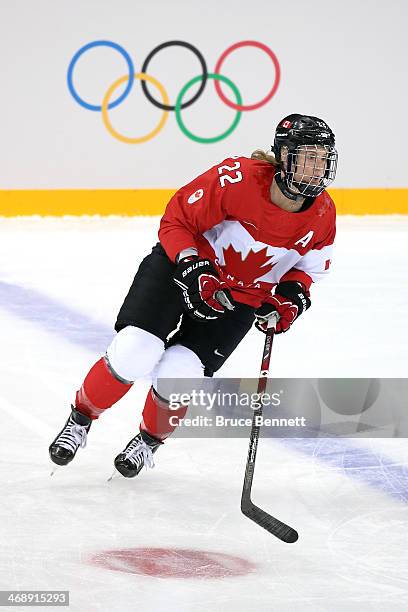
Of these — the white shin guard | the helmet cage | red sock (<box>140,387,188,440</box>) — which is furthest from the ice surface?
the helmet cage

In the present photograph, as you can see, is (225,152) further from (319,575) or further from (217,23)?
(319,575)

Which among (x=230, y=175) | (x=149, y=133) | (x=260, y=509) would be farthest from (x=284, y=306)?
(x=149, y=133)

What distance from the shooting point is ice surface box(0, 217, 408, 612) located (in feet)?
6.20

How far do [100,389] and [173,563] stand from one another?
621mm

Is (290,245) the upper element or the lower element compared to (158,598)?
upper

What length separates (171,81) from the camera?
23.8ft

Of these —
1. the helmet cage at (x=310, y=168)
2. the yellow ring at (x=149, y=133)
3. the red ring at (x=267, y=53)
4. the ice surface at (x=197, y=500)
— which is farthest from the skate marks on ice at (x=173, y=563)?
the red ring at (x=267, y=53)

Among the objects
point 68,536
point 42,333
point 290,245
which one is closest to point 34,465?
point 68,536

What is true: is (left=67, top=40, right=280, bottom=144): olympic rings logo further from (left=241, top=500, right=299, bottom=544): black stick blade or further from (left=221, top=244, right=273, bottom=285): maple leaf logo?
(left=241, top=500, right=299, bottom=544): black stick blade

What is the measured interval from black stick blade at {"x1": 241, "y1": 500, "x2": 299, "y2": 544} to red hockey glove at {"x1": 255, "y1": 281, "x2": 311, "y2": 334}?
419 mm

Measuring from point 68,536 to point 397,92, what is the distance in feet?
19.8

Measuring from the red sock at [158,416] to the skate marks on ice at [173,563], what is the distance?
493 mm

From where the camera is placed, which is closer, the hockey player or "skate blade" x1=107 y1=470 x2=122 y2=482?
the hockey player

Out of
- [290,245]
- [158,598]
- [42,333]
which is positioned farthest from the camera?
[42,333]
